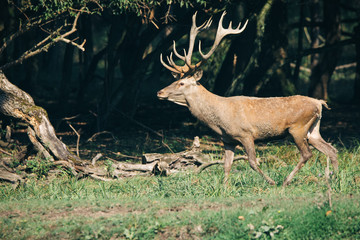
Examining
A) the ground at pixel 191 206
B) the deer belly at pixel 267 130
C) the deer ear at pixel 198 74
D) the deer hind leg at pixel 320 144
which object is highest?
the deer ear at pixel 198 74

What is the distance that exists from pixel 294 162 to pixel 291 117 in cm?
229

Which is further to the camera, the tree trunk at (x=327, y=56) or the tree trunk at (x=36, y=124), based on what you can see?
the tree trunk at (x=327, y=56)

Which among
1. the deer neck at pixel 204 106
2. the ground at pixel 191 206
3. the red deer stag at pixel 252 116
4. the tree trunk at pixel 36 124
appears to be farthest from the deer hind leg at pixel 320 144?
the tree trunk at pixel 36 124

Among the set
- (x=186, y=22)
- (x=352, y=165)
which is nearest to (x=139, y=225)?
(x=352, y=165)

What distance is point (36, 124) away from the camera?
31.8 feet

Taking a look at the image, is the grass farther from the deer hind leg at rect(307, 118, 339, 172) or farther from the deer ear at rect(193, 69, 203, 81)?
the deer ear at rect(193, 69, 203, 81)

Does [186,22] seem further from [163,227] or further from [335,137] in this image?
[163,227]

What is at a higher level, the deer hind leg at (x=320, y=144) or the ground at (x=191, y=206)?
the deer hind leg at (x=320, y=144)

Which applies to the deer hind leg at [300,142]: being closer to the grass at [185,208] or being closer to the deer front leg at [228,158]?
the grass at [185,208]

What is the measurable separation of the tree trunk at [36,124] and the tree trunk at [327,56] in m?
11.2

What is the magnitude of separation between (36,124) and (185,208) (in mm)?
3915

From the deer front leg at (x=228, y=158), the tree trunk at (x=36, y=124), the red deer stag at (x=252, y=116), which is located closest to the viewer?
the red deer stag at (x=252, y=116)

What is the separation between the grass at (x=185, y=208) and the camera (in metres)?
6.54

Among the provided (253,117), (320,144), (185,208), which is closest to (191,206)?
(185,208)
